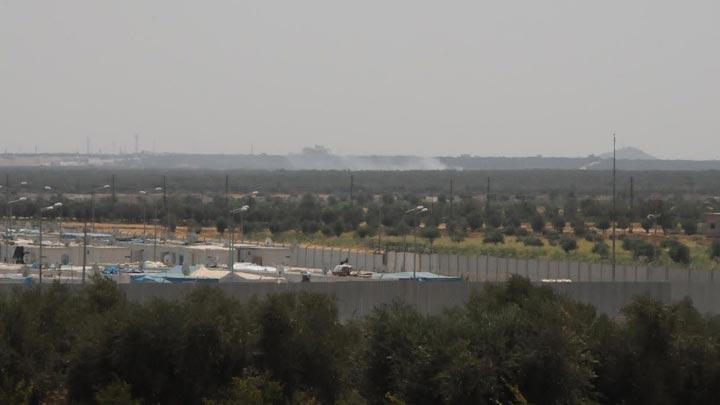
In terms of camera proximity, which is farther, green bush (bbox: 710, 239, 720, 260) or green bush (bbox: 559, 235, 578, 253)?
green bush (bbox: 559, 235, 578, 253)

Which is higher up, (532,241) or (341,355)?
(341,355)

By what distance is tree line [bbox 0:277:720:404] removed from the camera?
26.7 m

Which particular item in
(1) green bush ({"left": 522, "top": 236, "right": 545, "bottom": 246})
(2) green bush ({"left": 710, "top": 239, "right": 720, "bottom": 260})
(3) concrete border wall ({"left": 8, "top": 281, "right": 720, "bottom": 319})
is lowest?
(1) green bush ({"left": 522, "top": 236, "right": 545, "bottom": 246})

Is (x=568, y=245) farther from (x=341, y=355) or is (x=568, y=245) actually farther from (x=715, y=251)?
(x=341, y=355)

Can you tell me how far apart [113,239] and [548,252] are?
2097 centimetres

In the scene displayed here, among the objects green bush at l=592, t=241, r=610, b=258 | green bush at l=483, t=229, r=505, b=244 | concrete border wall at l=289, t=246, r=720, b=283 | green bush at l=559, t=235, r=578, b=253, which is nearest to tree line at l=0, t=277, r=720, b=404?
concrete border wall at l=289, t=246, r=720, b=283

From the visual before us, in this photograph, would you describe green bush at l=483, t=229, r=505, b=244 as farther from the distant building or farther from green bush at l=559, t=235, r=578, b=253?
the distant building

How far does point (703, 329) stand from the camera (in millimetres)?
31156

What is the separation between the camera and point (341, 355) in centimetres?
2872

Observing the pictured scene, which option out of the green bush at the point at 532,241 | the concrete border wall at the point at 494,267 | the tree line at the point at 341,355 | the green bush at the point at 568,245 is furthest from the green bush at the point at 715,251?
the tree line at the point at 341,355

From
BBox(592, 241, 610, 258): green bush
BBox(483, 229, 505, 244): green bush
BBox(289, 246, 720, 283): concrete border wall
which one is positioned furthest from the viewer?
BBox(483, 229, 505, 244): green bush

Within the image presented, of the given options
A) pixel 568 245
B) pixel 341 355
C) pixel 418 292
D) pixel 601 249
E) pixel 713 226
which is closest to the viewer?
pixel 341 355

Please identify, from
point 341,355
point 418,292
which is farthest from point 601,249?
point 341,355

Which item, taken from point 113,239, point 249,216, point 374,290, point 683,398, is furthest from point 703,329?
point 249,216
